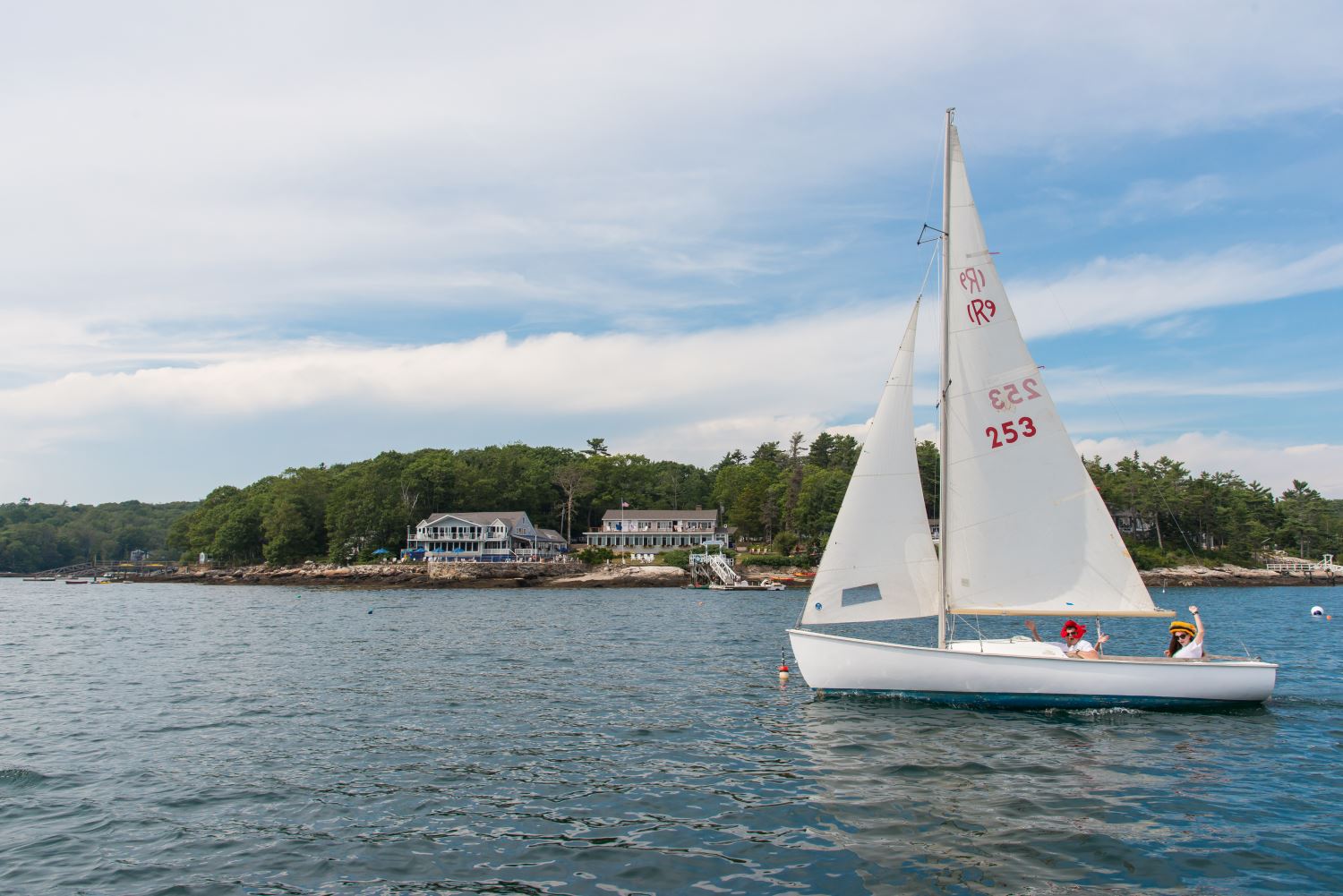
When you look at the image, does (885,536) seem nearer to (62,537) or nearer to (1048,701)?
(1048,701)

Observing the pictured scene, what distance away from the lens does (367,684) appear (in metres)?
22.6

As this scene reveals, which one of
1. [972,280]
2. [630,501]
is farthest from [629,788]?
[630,501]

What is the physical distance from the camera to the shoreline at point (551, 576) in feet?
292

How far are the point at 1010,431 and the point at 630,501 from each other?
385ft

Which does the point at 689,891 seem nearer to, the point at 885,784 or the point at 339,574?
the point at 885,784

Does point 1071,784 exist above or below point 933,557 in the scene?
below

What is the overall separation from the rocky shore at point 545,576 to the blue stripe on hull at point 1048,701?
A: 69.0 metres

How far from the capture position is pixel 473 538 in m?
→ 108

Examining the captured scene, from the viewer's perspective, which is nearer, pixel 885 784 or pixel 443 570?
pixel 885 784

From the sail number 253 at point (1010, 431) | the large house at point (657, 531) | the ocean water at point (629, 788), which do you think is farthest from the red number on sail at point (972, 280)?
the large house at point (657, 531)

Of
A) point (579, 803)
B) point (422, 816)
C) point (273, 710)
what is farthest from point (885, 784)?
point (273, 710)

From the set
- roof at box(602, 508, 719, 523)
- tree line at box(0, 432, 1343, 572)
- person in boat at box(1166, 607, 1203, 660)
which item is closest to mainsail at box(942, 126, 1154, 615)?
person in boat at box(1166, 607, 1203, 660)

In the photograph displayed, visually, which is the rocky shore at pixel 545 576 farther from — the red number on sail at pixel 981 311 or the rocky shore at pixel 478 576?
the red number on sail at pixel 981 311

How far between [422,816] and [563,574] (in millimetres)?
80917
